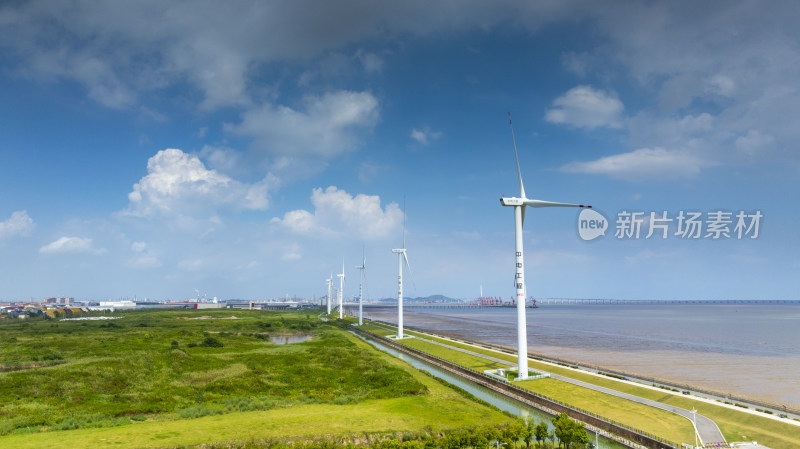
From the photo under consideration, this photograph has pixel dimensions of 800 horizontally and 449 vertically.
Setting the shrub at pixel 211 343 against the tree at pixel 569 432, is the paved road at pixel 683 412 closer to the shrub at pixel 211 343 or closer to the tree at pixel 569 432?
the tree at pixel 569 432

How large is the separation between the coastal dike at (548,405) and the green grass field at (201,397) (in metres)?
5.54

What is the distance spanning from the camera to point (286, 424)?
116 ft

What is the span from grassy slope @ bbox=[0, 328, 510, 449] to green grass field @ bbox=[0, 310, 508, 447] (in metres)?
0.09

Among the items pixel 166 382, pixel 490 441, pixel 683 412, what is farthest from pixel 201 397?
pixel 683 412

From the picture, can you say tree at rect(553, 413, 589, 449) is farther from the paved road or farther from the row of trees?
the paved road

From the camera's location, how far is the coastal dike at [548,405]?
1205 inches

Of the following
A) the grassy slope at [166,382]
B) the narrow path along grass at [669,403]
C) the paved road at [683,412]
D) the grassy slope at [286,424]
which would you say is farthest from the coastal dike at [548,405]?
the grassy slope at [166,382]

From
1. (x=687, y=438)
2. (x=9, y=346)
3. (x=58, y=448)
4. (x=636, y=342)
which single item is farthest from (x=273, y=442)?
(x=636, y=342)

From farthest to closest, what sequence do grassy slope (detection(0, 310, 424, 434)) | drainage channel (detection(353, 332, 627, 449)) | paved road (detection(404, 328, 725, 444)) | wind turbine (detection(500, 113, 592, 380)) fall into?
wind turbine (detection(500, 113, 592, 380)) < grassy slope (detection(0, 310, 424, 434)) < drainage channel (detection(353, 332, 627, 449)) < paved road (detection(404, 328, 725, 444))

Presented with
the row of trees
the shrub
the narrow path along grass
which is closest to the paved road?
the narrow path along grass

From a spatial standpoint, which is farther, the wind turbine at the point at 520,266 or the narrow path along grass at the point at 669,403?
the wind turbine at the point at 520,266

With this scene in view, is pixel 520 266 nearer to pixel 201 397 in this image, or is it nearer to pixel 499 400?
pixel 499 400

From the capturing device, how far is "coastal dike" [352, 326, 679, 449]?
30609mm

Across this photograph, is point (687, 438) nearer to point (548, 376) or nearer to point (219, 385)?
point (548, 376)
